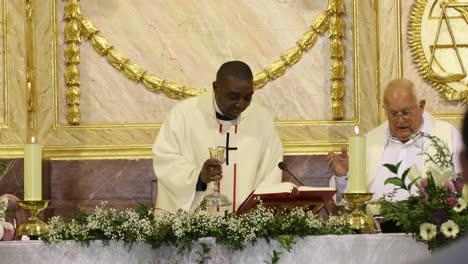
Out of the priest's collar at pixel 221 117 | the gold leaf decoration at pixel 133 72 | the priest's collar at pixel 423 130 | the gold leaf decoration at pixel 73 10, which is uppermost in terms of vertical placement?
the gold leaf decoration at pixel 73 10

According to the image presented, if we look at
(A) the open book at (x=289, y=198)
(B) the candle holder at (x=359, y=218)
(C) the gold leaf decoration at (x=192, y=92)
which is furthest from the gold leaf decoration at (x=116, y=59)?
(B) the candle holder at (x=359, y=218)

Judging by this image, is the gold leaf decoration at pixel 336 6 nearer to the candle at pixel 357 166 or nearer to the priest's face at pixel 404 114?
the priest's face at pixel 404 114

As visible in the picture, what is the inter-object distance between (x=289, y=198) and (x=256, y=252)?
0.50 m

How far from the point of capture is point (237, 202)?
231 inches

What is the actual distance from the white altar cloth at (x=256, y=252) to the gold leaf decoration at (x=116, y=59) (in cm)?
380

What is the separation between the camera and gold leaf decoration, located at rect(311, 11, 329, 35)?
765cm

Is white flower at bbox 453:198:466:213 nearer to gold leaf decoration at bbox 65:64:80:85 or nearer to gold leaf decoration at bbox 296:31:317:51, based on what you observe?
gold leaf decoration at bbox 296:31:317:51

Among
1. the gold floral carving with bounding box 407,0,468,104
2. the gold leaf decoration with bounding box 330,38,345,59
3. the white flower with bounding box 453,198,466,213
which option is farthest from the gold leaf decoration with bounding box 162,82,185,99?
the white flower with bounding box 453,198,466,213

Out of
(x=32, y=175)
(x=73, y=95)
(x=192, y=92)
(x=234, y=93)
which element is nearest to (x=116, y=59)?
(x=73, y=95)

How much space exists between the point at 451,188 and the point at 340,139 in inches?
138

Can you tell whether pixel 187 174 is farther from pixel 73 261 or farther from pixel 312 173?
pixel 312 173

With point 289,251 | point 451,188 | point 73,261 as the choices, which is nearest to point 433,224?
point 451,188

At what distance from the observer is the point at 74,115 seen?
7.56 m

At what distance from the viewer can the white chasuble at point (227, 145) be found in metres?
5.76
